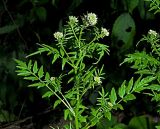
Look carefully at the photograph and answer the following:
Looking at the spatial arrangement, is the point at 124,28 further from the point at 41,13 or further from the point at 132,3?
the point at 41,13

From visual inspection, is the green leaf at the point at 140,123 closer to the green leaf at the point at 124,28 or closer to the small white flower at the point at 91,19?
the green leaf at the point at 124,28

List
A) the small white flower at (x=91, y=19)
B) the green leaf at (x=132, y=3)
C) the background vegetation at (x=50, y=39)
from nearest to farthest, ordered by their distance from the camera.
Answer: the small white flower at (x=91, y=19)
the green leaf at (x=132, y=3)
the background vegetation at (x=50, y=39)

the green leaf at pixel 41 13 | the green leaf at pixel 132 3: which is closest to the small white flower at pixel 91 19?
the green leaf at pixel 132 3

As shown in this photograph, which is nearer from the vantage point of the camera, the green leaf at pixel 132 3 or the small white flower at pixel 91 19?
the small white flower at pixel 91 19

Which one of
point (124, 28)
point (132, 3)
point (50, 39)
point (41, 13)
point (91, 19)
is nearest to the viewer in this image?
point (91, 19)

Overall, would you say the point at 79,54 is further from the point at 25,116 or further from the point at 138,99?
the point at 25,116

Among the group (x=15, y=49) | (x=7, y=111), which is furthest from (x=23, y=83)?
(x=7, y=111)

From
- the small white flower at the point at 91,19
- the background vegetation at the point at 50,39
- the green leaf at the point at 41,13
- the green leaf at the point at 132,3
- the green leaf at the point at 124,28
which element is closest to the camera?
the small white flower at the point at 91,19

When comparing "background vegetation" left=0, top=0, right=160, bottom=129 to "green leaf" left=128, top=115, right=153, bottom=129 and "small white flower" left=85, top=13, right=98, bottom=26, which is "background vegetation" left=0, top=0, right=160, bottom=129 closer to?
"green leaf" left=128, top=115, right=153, bottom=129

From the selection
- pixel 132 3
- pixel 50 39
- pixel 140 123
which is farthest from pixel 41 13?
pixel 140 123
